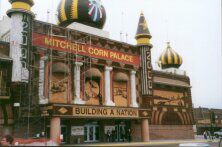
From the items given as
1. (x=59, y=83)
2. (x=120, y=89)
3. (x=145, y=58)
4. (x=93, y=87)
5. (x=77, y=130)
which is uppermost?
(x=145, y=58)

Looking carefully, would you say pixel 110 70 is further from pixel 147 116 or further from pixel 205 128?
pixel 205 128

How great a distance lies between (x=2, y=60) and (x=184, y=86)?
28688mm

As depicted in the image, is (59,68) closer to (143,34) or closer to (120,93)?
(120,93)

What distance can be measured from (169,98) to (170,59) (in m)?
10.2

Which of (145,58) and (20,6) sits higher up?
(20,6)

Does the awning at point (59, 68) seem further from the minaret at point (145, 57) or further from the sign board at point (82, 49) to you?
the minaret at point (145, 57)

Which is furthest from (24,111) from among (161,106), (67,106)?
(161,106)

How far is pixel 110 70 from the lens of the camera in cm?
3775

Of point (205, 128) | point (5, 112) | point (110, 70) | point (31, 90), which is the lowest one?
point (205, 128)

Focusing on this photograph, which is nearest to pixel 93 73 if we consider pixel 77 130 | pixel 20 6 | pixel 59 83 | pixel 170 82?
pixel 59 83

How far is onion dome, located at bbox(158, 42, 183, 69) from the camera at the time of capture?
53.8 m

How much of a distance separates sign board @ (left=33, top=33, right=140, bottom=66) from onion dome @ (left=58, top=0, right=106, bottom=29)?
4.10 meters

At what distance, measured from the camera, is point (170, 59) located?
53.8 meters

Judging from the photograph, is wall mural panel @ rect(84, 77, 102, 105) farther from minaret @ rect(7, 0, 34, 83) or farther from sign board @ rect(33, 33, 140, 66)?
minaret @ rect(7, 0, 34, 83)
